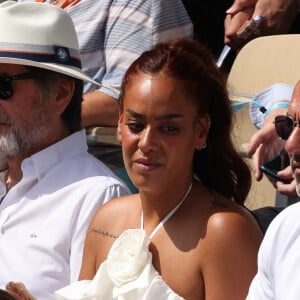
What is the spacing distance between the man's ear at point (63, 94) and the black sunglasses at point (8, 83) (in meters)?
0.11

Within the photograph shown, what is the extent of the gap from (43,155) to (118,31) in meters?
0.96

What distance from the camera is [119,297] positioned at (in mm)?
2510

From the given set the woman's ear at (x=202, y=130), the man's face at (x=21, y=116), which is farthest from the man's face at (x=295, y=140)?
the man's face at (x=21, y=116)

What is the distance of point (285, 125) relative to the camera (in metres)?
2.70

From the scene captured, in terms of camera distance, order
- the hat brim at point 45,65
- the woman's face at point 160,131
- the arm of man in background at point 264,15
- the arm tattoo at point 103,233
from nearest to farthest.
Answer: the woman's face at point 160,131 → the arm tattoo at point 103,233 → the hat brim at point 45,65 → the arm of man in background at point 264,15

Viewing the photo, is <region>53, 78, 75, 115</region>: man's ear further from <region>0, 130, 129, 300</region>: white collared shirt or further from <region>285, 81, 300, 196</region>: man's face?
<region>285, 81, 300, 196</region>: man's face

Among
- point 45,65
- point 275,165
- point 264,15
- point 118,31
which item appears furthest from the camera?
point 264,15

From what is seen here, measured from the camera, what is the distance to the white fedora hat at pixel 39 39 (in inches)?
126

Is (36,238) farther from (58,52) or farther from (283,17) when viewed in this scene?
(283,17)

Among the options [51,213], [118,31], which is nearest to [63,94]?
[51,213]

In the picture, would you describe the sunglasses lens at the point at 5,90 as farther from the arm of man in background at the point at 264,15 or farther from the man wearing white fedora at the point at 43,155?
the arm of man in background at the point at 264,15

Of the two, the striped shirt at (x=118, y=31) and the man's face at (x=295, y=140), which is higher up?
the man's face at (x=295, y=140)

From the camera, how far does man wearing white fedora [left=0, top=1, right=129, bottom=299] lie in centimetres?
300

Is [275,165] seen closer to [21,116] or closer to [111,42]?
[21,116]
